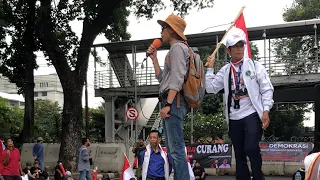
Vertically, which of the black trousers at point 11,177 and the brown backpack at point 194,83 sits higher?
the brown backpack at point 194,83

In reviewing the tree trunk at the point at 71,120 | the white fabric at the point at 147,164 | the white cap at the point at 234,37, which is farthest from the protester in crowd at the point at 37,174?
the white cap at the point at 234,37

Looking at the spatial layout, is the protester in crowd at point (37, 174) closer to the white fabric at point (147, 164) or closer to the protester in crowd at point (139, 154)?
the protester in crowd at point (139, 154)

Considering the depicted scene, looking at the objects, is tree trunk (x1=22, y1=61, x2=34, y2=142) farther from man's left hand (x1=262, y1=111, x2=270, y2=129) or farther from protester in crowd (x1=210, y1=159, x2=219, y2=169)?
man's left hand (x1=262, y1=111, x2=270, y2=129)

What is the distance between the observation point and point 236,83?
15.5ft

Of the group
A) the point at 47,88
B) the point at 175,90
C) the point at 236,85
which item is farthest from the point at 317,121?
the point at 47,88

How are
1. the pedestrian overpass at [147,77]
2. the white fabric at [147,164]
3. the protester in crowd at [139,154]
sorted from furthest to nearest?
the pedestrian overpass at [147,77]
the protester in crowd at [139,154]
the white fabric at [147,164]

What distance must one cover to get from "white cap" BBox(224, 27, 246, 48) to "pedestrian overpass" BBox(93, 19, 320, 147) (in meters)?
16.9

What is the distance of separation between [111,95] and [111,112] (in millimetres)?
1019

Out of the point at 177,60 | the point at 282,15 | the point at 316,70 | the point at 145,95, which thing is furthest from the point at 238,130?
the point at 282,15

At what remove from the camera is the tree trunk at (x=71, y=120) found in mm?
21188

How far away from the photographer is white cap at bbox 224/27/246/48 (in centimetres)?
482

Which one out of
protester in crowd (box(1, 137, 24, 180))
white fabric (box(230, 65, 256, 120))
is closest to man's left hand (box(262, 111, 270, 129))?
white fabric (box(230, 65, 256, 120))

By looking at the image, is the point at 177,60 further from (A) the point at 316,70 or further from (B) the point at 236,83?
(A) the point at 316,70

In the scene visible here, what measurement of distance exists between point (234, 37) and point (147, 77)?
2185cm
